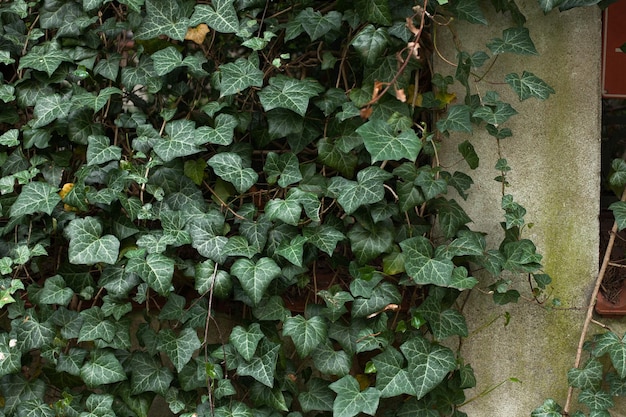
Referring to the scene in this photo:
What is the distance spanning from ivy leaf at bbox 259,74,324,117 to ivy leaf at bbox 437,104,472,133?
414 mm

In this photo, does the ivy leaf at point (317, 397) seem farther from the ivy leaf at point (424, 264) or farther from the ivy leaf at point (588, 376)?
the ivy leaf at point (588, 376)

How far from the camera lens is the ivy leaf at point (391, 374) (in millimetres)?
2305

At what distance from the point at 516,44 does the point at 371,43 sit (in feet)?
1.61

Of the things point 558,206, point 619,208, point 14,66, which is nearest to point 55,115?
point 14,66

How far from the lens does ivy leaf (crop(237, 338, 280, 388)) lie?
Result: 7.60 feet

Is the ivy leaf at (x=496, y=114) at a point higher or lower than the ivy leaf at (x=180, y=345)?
higher

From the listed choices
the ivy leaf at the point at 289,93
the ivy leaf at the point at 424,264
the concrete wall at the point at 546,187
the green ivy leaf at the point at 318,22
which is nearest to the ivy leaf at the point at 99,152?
the ivy leaf at the point at 289,93

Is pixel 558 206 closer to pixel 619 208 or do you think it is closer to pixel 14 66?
pixel 619 208

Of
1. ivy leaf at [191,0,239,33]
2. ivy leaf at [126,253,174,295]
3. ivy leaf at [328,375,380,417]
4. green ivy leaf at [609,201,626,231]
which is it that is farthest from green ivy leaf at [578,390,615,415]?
ivy leaf at [191,0,239,33]

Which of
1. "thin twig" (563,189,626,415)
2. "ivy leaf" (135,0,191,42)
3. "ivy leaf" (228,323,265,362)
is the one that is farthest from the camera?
"thin twig" (563,189,626,415)

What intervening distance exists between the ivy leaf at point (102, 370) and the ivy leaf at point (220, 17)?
1.12 meters

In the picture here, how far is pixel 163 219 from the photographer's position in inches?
93.0

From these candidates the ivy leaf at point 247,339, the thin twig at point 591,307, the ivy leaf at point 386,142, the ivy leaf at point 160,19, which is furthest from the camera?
the thin twig at point 591,307

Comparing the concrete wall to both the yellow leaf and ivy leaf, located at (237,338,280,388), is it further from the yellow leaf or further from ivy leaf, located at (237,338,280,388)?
the yellow leaf
